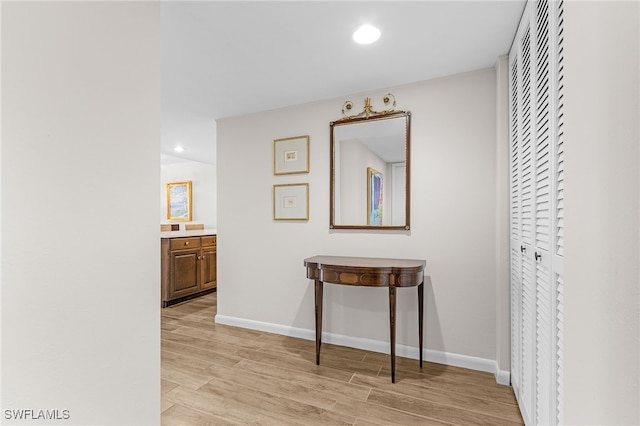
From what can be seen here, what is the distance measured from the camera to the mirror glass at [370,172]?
2.62m

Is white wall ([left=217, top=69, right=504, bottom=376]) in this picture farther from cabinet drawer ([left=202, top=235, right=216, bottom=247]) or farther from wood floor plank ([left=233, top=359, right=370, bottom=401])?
cabinet drawer ([left=202, top=235, right=216, bottom=247])

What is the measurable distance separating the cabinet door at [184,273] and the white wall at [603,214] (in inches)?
170

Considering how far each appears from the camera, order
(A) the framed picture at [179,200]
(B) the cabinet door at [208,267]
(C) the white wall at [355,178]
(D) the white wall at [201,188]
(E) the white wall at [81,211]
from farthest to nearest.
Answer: (A) the framed picture at [179,200], (D) the white wall at [201,188], (B) the cabinet door at [208,267], (C) the white wall at [355,178], (E) the white wall at [81,211]

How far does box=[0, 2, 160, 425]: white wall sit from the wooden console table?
138 centimetres

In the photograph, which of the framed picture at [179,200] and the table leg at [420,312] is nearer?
the table leg at [420,312]

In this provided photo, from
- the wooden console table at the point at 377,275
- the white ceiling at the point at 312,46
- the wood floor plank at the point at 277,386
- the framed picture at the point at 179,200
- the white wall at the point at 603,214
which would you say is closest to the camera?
the white wall at the point at 603,214

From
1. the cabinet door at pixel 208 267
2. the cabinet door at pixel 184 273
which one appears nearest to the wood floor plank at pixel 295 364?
the cabinet door at pixel 184 273

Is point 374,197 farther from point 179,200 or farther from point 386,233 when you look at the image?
point 179,200

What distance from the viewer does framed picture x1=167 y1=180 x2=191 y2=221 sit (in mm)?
6496

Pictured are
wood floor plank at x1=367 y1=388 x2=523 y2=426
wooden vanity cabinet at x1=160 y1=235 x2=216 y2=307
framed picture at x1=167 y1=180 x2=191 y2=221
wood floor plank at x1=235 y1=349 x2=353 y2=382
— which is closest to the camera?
wood floor plank at x1=367 y1=388 x2=523 y2=426

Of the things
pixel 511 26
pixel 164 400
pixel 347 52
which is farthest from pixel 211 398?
pixel 511 26

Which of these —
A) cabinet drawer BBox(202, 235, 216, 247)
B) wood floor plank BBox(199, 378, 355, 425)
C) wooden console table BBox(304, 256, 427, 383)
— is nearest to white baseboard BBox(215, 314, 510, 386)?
wooden console table BBox(304, 256, 427, 383)

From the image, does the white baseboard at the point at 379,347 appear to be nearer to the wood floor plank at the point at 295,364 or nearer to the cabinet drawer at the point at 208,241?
the wood floor plank at the point at 295,364

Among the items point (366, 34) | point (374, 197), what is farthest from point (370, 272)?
point (366, 34)
